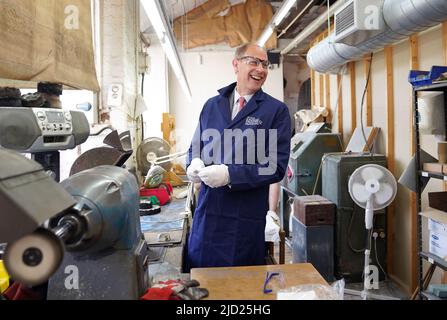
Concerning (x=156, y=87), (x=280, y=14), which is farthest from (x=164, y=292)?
(x=156, y=87)

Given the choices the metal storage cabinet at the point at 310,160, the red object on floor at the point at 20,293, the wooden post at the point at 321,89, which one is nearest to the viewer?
the red object on floor at the point at 20,293

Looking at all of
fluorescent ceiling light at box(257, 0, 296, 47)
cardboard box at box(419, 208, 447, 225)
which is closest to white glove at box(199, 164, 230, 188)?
fluorescent ceiling light at box(257, 0, 296, 47)

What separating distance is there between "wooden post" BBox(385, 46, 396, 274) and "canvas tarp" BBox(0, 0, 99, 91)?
3058mm

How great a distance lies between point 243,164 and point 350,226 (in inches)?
97.6

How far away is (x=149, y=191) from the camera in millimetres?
3148

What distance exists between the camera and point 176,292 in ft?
3.18

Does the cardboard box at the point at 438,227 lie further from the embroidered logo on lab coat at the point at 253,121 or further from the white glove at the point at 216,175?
the white glove at the point at 216,175

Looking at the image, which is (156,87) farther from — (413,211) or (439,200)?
(439,200)

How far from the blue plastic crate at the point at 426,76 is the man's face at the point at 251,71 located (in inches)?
52.0

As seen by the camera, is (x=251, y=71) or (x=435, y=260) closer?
(x=251, y=71)

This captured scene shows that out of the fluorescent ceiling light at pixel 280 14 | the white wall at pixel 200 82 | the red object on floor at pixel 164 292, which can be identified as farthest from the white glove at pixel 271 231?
the white wall at pixel 200 82

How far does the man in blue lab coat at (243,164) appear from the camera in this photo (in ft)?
6.04
